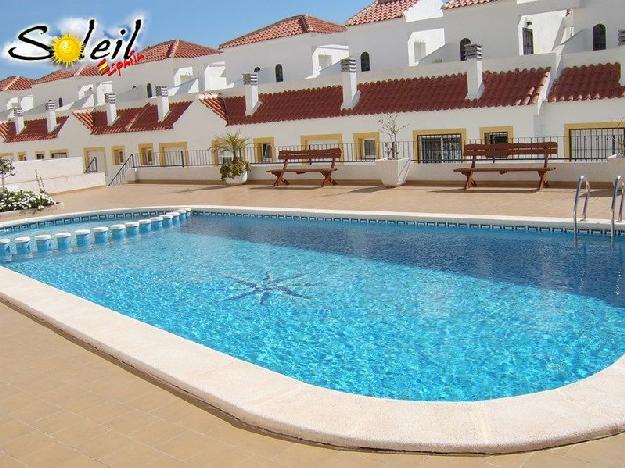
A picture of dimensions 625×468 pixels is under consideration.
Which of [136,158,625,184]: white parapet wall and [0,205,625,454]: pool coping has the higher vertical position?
[136,158,625,184]: white parapet wall

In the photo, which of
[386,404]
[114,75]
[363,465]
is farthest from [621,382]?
[114,75]

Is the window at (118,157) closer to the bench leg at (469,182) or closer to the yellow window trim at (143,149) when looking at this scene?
the yellow window trim at (143,149)

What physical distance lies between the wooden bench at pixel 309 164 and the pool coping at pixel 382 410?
15.7 metres

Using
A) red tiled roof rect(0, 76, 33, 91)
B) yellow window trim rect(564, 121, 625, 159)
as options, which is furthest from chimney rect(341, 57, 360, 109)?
red tiled roof rect(0, 76, 33, 91)

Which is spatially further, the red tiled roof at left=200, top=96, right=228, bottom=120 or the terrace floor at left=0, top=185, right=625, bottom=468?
the red tiled roof at left=200, top=96, right=228, bottom=120

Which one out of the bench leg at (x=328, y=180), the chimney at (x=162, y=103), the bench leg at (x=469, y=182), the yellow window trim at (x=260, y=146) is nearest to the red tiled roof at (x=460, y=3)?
the yellow window trim at (x=260, y=146)

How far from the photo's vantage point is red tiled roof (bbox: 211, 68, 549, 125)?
2311cm

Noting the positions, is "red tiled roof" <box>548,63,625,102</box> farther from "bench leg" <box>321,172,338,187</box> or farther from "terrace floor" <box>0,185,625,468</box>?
"terrace floor" <box>0,185,625,468</box>

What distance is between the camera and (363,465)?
14.9 ft

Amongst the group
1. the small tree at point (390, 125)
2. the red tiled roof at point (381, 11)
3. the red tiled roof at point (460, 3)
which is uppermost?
the red tiled roof at point (381, 11)

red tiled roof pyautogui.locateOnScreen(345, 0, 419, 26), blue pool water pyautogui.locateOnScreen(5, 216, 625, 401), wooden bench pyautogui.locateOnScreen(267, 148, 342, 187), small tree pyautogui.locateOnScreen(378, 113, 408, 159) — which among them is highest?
red tiled roof pyautogui.locateOnScreen(345, 0, 419, 26)

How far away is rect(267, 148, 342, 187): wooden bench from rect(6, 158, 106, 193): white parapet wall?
8.71 meters

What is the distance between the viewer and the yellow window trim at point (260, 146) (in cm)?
2909

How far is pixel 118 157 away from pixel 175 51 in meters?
10.2
